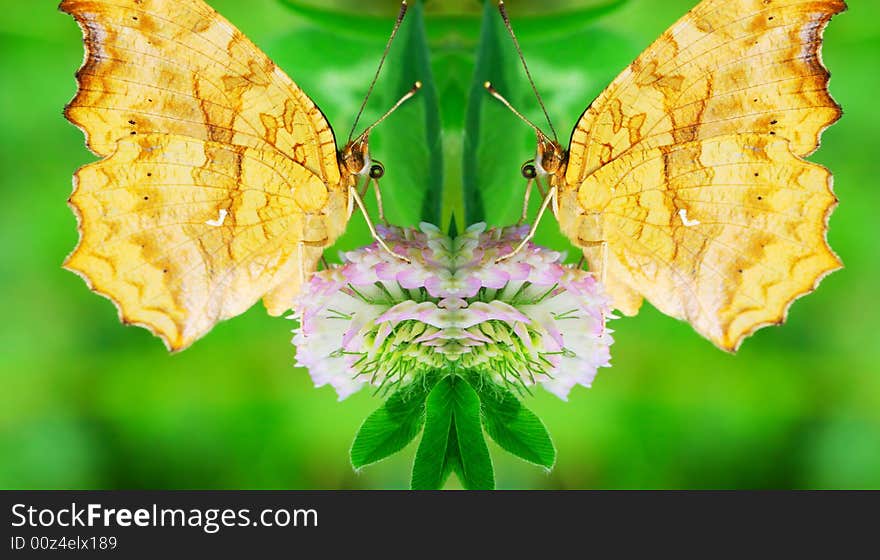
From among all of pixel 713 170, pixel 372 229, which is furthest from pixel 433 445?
pixel 713 170

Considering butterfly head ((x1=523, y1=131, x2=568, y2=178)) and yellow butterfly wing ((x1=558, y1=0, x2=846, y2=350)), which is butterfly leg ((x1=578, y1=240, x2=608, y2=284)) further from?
butterfly head ((x1=523, y1=131, x2=568, y2=178))

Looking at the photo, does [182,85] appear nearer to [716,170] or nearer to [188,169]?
[188,169]

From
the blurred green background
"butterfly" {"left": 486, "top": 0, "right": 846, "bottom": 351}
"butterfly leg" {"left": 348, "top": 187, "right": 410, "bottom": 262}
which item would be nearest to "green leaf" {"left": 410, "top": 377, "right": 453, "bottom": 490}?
"butterfly leg" {"left": 348, "top": 187, "right": 410, "bottom": 262}

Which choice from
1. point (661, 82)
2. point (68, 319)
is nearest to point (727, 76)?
point (661, 82)

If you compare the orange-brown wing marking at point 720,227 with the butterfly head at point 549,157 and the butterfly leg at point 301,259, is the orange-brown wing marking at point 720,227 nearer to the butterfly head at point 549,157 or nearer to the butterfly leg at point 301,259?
the butterfly head at point 549,157

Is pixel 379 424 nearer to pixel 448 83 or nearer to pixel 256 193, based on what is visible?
pixel 256 193

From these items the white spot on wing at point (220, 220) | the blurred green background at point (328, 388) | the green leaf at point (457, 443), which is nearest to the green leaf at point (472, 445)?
the green leaf at point (457, 443)
